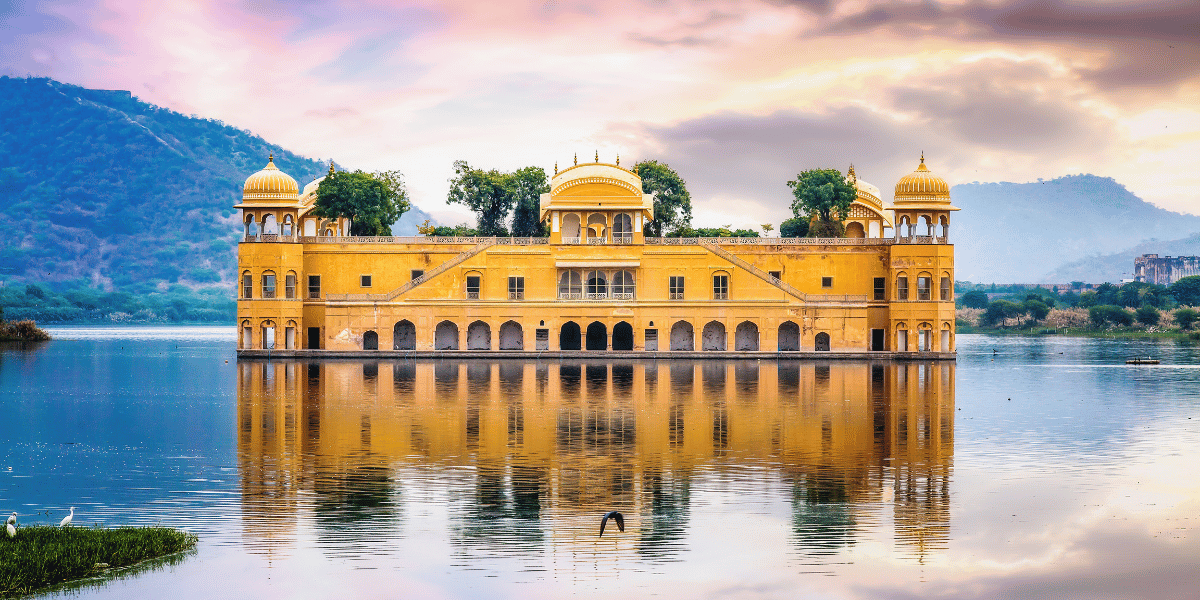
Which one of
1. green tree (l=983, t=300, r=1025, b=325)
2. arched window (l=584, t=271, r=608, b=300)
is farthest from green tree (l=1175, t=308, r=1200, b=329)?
arched window (l=584, t=271, r=608, b=300)

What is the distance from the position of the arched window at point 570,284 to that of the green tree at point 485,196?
14596 millimetres

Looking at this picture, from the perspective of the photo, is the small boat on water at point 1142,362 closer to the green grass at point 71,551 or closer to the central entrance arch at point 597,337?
the central entrance arch at point 597,337

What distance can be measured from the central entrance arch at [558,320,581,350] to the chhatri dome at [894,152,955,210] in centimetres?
1705

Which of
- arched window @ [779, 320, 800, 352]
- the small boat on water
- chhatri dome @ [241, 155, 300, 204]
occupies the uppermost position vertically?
chhatri dome @ [241, 155, 300, 204]

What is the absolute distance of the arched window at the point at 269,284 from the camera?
5709 cm

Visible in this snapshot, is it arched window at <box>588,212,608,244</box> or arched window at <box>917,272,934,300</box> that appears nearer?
arched window at <box>917,272,934,300</box>

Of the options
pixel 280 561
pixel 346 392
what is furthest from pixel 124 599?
pixel 346 392

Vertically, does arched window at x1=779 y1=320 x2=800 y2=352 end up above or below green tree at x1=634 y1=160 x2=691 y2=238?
below

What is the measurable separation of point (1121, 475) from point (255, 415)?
807 inches

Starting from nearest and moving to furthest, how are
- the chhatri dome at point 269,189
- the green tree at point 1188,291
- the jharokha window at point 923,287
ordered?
1. the jharokha window at point 923,287
2. the chhatri dome at point 269,189
3. the green tree at point 1188,291

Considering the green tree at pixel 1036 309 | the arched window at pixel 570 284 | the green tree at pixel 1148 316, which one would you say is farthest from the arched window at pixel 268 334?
the green tree at pixel 1036 309

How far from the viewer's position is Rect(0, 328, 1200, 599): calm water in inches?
564

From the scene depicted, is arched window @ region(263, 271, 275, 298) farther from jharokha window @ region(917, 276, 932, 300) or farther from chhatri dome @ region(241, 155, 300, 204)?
jharokha window @ region(917, 276, 932, 300)

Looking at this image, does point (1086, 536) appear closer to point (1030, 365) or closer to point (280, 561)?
point (280, 561)
